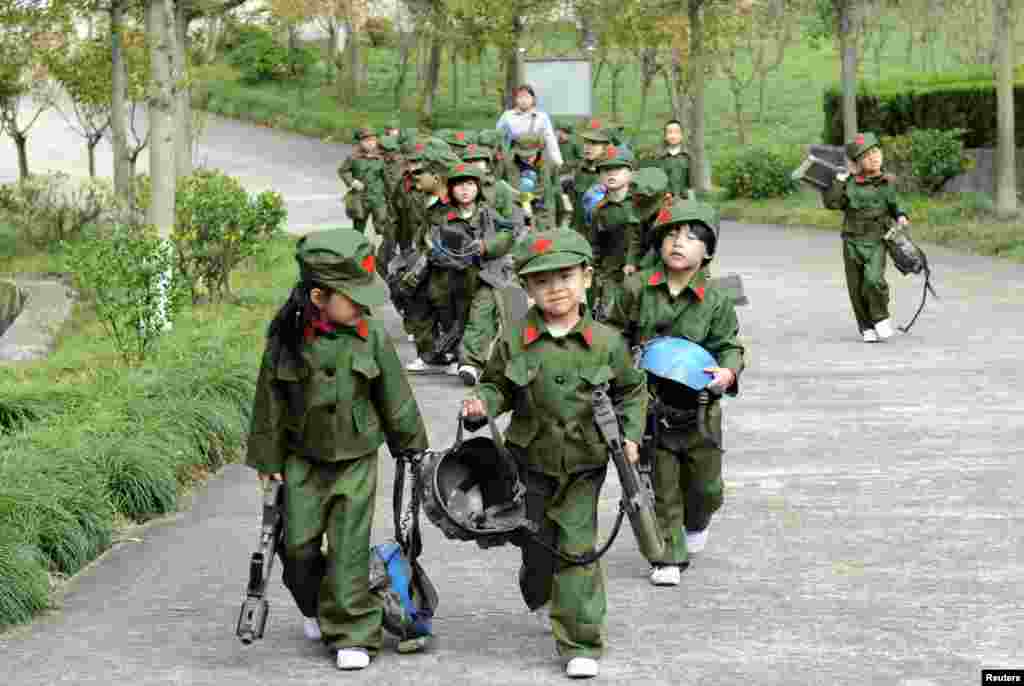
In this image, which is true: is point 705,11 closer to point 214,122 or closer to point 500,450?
point 214,122

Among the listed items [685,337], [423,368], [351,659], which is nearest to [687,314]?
[685,337]

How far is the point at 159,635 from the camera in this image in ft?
23.1

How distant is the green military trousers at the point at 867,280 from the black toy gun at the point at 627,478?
8961 mm

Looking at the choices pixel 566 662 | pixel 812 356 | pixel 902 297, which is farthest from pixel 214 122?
pixel 566 662

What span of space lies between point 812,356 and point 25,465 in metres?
7.69

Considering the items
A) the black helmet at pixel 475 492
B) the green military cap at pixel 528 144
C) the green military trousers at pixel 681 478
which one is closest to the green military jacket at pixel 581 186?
the green military cap at pixel 528 144

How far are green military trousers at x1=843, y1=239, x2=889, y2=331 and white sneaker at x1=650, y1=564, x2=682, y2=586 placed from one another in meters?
7.94

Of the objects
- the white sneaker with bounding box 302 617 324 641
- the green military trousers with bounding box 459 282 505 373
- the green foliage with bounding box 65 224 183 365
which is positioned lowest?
the white sneaker with bounding box 302 617 324 641

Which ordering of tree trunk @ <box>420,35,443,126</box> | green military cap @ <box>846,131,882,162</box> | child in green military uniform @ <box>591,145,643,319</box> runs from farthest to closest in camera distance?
tree trunk @ <box>420,35,443,126</box>, green military cap @ <box>846,131,882,162</box>, child in green military uniform @ <box>591,145,643,319</box>

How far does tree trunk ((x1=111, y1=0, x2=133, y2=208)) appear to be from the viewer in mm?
23016

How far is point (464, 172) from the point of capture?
41.9 ft

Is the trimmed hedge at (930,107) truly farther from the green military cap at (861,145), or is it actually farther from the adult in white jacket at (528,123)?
the green military cap at (861,145)

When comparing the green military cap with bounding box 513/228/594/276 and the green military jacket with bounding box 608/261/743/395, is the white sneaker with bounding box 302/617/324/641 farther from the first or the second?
the green military jacket with bounding box 608/261/743/395

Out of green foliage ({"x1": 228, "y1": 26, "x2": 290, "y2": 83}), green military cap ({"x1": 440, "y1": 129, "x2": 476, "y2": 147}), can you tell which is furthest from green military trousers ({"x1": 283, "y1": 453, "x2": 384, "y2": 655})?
green foliage ({"x1": 228, "y1": 26, "x2": 290, "y2": 83})
